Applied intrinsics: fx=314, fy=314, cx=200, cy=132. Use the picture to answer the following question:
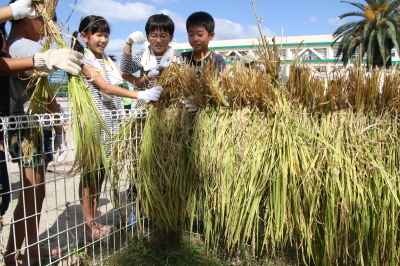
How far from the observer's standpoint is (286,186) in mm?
1845

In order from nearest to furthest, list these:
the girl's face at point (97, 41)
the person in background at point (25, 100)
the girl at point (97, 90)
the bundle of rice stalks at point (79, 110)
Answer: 1. the bundle of rice stalks at point (79, 110)
2. the person in background at point (25, 100)
3. the girl at point (97, 90)
4. the girl's face at point (97, 41)

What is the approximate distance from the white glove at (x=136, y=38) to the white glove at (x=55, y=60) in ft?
3.43

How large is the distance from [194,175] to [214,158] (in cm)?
20

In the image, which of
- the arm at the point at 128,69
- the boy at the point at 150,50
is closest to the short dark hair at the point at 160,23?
the boy at the point at 150,50

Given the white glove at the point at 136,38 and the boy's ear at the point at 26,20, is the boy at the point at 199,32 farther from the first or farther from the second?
the boy's ear at the point at 26,20

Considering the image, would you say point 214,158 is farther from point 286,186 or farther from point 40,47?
point 40,47

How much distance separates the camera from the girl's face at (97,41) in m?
2.62

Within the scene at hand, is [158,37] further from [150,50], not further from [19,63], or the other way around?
[19,63]

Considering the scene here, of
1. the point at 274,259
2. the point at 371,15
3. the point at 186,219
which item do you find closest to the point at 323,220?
the point at 274,259

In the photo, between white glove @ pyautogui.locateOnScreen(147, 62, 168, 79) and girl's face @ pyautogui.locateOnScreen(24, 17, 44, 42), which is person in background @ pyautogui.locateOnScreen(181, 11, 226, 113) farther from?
girl's face @ pyautogui.locateOnScreen(24, 17, 44, 42)

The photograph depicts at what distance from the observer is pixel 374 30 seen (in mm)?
19250

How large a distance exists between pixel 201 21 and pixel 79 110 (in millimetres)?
1496

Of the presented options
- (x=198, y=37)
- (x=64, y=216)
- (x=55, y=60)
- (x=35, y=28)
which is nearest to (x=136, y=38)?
(x=198, y=37)

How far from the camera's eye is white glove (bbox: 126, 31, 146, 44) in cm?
276
